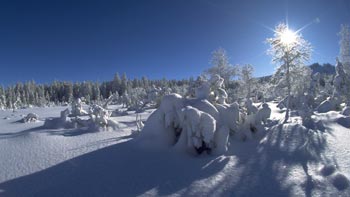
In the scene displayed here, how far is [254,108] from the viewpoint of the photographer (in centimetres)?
1361

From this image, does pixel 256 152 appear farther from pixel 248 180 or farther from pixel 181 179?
pixel 181 179

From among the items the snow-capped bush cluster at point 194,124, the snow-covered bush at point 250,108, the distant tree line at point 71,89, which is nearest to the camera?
the snow-capped bush cluster at point 194,124

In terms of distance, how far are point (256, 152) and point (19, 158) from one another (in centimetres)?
808

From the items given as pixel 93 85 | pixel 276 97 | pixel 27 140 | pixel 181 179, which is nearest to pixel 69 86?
pixel 93 85

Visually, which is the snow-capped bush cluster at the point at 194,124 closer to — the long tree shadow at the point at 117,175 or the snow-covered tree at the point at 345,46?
the long tree shadow at the point at 117,175

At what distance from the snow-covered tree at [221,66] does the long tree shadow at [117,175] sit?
27.3 metres

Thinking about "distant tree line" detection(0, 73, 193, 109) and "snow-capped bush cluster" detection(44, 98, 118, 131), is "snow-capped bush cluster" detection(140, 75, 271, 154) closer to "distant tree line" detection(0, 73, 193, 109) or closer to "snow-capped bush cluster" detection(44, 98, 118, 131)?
"snow-capped bush cluster" detection(44, 98, 118, 131)

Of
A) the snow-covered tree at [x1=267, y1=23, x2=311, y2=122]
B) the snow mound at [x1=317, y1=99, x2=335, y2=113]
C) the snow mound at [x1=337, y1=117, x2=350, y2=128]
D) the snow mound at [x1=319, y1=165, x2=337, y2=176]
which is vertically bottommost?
the snow mound at [x1=319, y1=165, x2=337, y2=176]

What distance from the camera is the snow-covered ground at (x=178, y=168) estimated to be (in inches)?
261

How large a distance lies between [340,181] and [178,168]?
4225mm

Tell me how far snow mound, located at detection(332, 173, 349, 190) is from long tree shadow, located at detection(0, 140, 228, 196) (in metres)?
2.92

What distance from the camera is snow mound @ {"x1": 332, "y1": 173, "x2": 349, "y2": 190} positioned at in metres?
6.38

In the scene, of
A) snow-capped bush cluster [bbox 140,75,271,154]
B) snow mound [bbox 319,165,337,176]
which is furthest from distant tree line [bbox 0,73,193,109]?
snow mound [bbox 319,165,337,176]

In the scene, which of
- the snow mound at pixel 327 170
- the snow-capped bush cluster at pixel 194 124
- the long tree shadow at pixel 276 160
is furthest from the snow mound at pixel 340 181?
the snow-capped bush cluster at pixel 194 124
